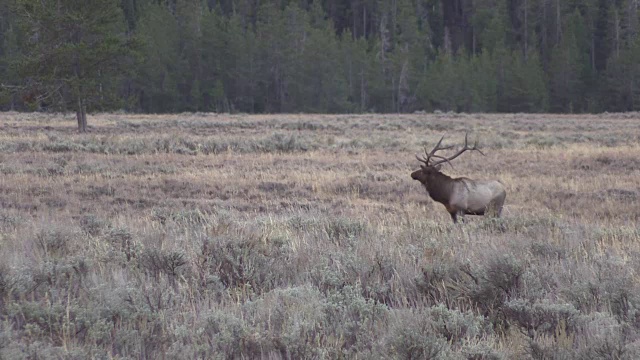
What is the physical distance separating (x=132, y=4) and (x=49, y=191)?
66.3 metres

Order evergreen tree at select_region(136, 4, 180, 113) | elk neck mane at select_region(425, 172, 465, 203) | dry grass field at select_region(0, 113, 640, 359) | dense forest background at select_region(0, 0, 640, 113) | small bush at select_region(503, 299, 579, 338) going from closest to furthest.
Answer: dry grass field at select_region(0, 113, 640, 359)
small bush at select_region(503, 299, 579, 338)
elk neck mane at select_region(425, 172, 465, 203)
evergreen tree at select_region(136, 4, 180, 113)
dense forest background at select_region(0, 0, 640, 113)

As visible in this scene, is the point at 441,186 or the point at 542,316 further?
the point at 441,186

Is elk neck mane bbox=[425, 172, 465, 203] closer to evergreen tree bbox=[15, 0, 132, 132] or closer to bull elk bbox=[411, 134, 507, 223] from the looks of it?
bull elk bbox=[411, 134, 507, 223]

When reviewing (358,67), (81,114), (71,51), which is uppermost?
(358,67)

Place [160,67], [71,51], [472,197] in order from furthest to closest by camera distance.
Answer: [160,67]
[71,51]
[472,197]

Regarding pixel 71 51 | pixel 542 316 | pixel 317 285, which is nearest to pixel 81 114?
pixel 71 51

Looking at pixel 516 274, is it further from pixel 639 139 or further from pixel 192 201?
pixel 639 139

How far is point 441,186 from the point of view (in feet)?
34.0

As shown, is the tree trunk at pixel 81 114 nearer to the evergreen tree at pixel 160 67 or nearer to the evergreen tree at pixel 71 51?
the evergreen tree at pixel 71 51

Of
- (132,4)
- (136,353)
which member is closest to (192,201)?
(136,353)

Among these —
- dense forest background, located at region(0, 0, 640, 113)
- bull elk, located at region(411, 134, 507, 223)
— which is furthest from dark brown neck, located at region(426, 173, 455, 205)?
dense forest background, located at region(0, 0, 640, 113)

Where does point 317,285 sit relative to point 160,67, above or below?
below

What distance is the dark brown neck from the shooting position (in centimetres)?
1025

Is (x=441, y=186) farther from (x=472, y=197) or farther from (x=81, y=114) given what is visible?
(x=81, y=114)
